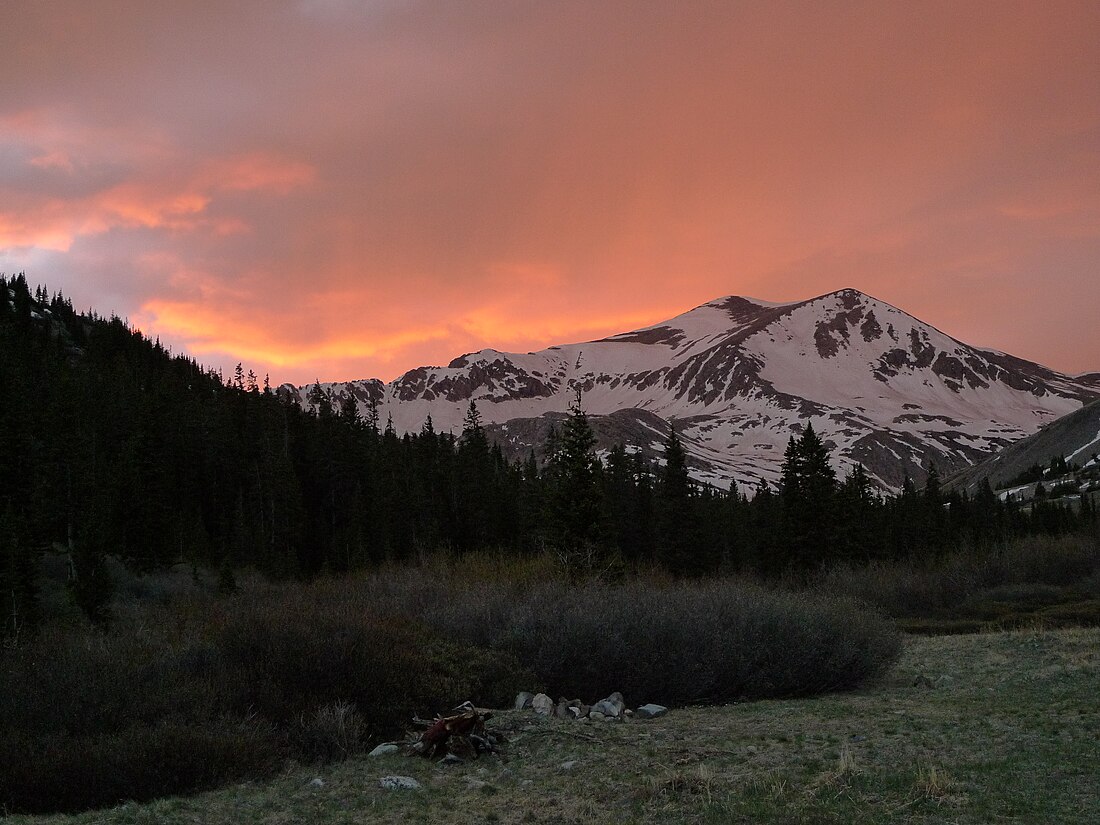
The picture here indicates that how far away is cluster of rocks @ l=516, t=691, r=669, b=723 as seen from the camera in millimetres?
14781

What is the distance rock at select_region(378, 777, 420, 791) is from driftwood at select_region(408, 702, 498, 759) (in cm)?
137

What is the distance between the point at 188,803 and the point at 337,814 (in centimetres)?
175

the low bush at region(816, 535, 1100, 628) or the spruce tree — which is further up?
the spruce tree

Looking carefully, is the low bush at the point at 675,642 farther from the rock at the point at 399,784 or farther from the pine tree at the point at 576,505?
the pine tree at the point at 576,505

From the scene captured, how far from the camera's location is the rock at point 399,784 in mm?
10383

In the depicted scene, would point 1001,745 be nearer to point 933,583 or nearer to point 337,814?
point 337,814

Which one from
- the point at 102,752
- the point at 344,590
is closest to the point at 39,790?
the point at 102,752

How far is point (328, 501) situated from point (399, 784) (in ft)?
237

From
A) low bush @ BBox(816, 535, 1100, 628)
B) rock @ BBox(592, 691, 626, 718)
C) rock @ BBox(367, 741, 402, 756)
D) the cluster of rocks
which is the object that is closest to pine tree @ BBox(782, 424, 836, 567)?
low bush @ BBox(816, 535, 1100, 628)

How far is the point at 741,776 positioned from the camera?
10.4m

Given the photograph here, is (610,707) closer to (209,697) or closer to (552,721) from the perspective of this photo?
(552,721)

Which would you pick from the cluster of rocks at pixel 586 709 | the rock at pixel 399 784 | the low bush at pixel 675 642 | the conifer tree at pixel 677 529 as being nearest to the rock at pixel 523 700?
the cluster of rocks at pixel 586 709

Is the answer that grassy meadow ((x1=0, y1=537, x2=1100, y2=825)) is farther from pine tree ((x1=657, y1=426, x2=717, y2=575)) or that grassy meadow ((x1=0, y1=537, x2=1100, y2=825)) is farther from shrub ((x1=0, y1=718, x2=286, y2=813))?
pine tree ((x1=657, y1=426, x2=717, y2=575))

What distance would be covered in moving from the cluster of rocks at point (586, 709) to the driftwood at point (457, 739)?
250 cm
